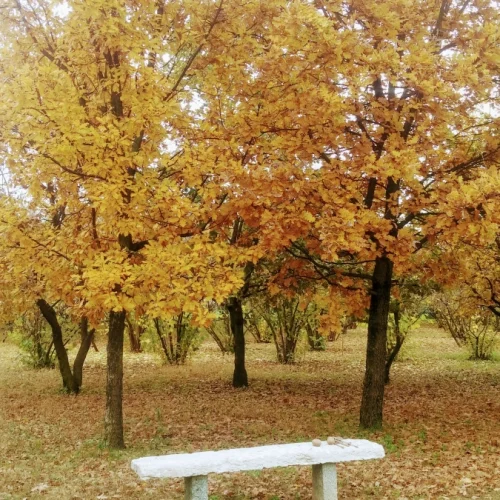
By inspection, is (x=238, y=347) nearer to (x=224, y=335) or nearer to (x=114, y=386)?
(x=114, y=386)

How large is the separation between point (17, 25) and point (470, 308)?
11524 mm

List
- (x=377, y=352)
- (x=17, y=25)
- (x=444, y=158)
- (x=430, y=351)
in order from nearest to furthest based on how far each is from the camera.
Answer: (x=17, y=25), (x=444, y=158), (x=377, y=352), (x=430, y=351)

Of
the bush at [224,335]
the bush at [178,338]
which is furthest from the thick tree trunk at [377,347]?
the bush at [224,335]

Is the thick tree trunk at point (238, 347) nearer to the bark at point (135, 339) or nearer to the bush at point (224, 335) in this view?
the bush at point (224, 335)

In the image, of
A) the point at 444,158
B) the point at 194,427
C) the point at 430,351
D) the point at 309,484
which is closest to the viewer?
the point at 309,484

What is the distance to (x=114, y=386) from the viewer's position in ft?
26.5

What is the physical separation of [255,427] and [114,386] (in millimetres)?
2456

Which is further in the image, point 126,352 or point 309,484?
point 126,352

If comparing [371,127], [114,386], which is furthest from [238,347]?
[371,127]

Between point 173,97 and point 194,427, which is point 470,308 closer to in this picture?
point 194,427

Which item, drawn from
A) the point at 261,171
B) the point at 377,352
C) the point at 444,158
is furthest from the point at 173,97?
the point at 377,352

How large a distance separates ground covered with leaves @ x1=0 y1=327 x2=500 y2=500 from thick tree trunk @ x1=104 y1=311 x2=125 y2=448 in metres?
0.24

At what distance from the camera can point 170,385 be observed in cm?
1409

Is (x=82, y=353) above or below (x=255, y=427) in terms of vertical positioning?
above
